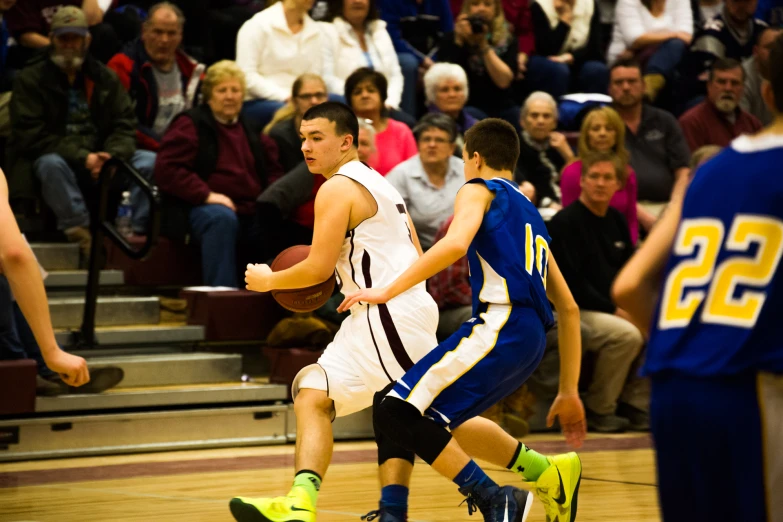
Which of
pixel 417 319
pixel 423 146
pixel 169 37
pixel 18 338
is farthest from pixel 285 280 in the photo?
pixel 169 37

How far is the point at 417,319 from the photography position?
168 inches

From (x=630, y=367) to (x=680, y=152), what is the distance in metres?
2.23

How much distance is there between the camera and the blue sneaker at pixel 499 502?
390 centimetres

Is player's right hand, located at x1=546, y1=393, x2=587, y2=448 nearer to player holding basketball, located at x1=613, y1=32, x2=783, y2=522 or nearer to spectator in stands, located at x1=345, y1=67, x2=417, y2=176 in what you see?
player holding basketball, located at x1=613, y1=32, x2=783, y2=522

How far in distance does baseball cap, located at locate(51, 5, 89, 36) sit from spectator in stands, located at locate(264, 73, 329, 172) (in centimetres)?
142

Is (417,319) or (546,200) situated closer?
(417,319)

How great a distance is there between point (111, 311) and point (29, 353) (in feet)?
3.17

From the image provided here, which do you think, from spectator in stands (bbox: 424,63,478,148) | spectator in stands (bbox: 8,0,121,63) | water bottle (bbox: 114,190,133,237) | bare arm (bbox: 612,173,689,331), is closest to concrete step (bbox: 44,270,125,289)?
water bottle (bbox: 114,190,133,237)

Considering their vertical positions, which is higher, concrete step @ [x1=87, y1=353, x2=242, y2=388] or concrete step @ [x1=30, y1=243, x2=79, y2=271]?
concrete step @ [x1=30, y1=243, x2=79, y2=271]

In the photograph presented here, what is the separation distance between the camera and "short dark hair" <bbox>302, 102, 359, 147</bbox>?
439 centimetres

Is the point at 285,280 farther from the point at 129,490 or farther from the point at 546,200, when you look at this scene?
the point at 546,200

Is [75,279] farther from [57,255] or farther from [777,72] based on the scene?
[777,72]

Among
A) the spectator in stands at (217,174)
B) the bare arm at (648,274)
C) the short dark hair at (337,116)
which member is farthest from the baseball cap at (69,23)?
the bare arm at (648,274)

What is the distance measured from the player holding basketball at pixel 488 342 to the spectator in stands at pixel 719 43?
667cm
